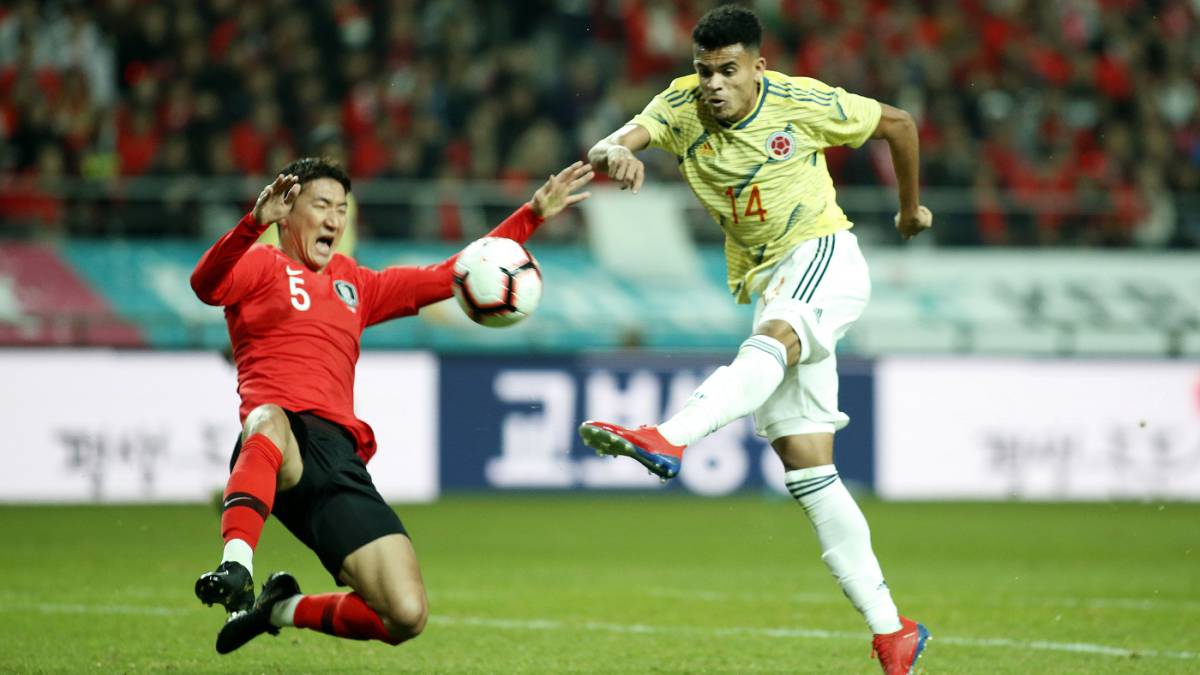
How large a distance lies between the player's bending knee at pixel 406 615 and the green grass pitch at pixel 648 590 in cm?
50

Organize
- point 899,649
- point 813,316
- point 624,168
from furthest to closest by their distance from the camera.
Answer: point 813,316 < point 899,649 < point 624,168

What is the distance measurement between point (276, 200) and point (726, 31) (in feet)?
5.15

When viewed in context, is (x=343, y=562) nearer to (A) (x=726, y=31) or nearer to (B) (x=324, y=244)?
(B) (x=324, y=244)

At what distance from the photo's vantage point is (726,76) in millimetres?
5676

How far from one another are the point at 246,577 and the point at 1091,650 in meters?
3.37

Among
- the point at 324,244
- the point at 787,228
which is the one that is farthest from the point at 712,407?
the point at 324,244

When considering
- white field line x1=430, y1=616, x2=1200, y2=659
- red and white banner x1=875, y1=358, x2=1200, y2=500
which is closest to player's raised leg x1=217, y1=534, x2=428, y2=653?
white field line x1=430, y1=616, x2=1200, y2=659

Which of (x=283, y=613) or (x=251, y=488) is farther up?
(x=251, y=488)

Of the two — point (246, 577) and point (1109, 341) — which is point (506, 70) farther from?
point (246, 577)

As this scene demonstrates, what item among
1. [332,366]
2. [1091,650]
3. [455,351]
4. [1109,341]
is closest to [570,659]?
[332,366]

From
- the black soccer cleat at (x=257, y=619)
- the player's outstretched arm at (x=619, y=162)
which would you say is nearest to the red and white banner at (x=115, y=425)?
the black soccer cleat at (x=257, y=619)

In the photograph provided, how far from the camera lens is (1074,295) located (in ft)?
52.6

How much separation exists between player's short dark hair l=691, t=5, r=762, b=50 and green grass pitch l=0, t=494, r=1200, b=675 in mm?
2153

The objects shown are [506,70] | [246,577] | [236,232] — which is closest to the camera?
[246,577]
